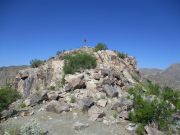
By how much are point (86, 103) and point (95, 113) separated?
3.91 ft

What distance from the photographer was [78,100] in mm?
17578

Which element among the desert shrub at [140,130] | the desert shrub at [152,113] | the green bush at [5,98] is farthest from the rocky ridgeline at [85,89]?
the desert shrub at [140,130]

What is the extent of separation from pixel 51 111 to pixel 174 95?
8.12 metres

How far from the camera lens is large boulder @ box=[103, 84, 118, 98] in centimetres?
1868

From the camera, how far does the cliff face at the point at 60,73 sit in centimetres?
2192

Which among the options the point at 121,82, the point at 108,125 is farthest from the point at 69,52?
the point at 108,125

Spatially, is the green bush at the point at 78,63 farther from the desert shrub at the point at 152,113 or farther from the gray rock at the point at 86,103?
the desert shrub at the point at 152,113

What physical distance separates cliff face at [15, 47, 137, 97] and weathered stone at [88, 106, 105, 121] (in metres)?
5.53

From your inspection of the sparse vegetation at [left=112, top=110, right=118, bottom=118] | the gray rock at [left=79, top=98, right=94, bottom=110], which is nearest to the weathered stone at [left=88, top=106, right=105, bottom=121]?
the gray rock at [left=79, top=98, right=94, bottom=110]

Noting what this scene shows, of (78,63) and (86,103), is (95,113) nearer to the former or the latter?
(86,103)

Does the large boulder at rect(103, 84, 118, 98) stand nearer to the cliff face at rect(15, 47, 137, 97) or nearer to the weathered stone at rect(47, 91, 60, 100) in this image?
the cliff face at rect(15, 47, 137, 97)

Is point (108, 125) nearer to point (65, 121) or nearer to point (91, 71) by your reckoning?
point (65, 121)

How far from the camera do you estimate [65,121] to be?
1477cm

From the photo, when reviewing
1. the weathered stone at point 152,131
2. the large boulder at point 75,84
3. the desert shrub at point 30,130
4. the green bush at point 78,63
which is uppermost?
the green bush at point 78,63
